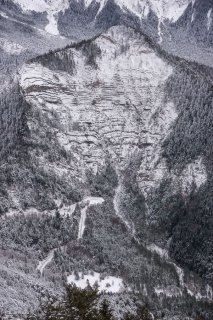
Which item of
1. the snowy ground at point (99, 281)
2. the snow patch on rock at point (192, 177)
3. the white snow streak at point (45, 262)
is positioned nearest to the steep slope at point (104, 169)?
the snow patch on rock at point (192, 177)

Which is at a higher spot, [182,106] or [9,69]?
[9,69]

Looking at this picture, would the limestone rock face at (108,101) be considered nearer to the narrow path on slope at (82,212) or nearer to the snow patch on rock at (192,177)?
the narrow path on slope at (82,212)

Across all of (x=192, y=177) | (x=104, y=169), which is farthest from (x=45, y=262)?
(x=192, y=177)

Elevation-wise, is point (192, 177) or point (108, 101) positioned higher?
point (108, 101)

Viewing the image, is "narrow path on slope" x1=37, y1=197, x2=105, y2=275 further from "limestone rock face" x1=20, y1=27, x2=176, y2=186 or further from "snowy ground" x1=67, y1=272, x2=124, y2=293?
"limestone rock face" x1=20, y1=27, x2=176, y2=186

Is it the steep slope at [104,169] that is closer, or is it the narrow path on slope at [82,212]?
the narrow path on slope at [82,212]

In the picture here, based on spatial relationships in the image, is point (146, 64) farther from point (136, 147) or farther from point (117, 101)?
point (136, 147)

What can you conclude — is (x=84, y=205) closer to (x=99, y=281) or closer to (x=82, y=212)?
(x=82, y=212)

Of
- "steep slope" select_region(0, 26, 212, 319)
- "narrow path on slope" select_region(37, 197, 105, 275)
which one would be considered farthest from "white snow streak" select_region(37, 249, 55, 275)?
"steep slope" select_region(0, 26, 212, 319)

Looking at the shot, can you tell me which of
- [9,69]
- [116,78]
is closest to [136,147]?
[116,78]
